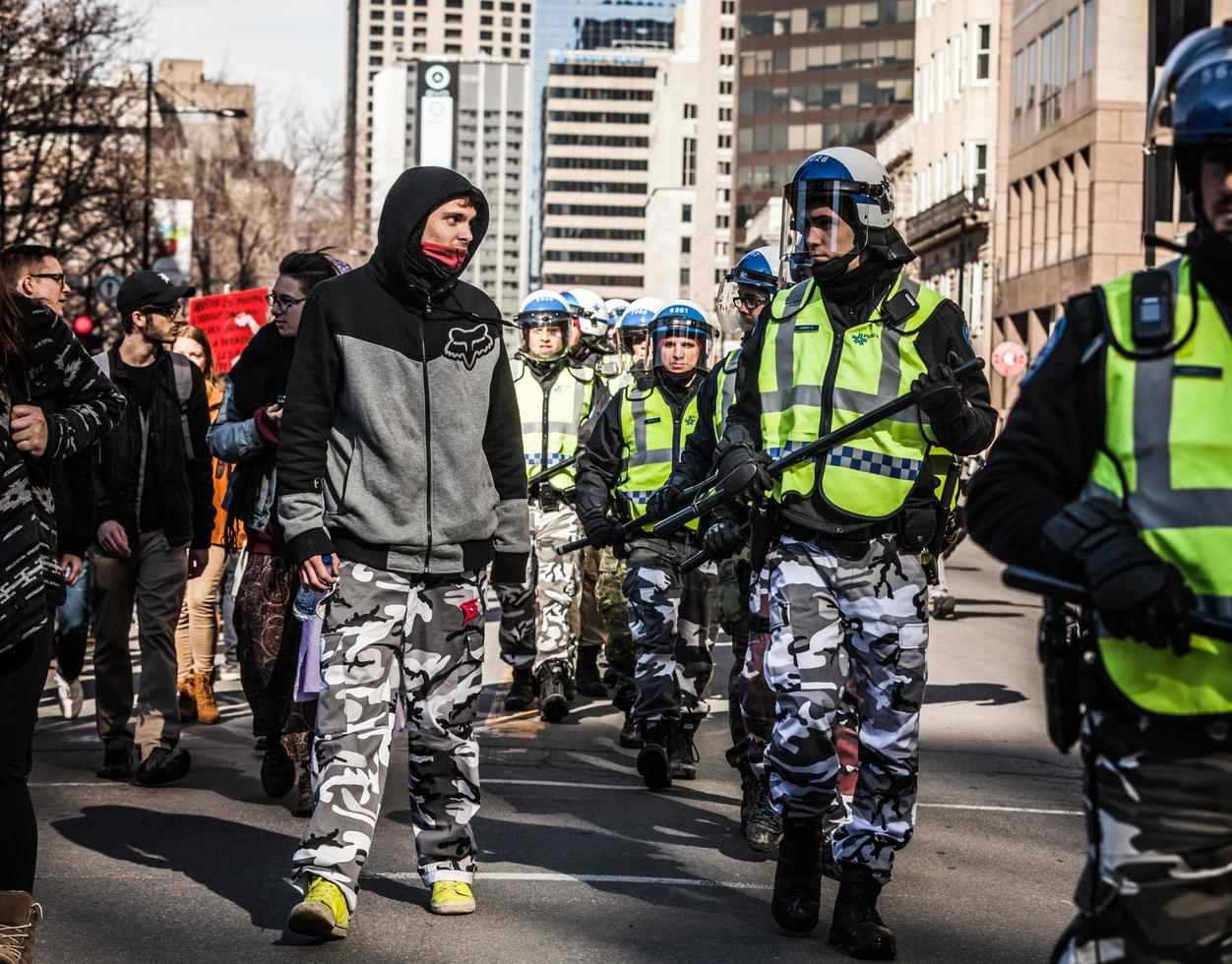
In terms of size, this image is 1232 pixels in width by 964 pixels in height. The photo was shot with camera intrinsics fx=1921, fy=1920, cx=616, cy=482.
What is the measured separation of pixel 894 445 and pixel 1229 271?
2.52 meters

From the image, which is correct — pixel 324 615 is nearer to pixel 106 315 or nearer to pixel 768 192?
pixel 106 315

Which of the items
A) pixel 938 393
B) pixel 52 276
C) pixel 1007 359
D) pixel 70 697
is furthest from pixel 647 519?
pixel 1007 359

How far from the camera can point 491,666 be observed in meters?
13.1

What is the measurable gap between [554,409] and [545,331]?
1.55 feet

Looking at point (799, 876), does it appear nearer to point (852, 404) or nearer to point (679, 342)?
point (852, 404)

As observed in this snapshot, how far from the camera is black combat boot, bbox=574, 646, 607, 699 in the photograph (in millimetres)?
11844

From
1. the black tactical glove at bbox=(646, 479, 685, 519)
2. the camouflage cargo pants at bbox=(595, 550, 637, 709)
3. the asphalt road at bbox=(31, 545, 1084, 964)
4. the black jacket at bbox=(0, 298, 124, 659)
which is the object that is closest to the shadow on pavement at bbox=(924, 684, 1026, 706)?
the asphalt road at bbox=(31, 545, 1084, 964)

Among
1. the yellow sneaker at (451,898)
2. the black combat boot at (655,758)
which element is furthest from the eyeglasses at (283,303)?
the yellow sneaker at (451,898)

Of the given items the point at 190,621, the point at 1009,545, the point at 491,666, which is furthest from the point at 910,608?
the point at 491,666

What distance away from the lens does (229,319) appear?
18.7 meters

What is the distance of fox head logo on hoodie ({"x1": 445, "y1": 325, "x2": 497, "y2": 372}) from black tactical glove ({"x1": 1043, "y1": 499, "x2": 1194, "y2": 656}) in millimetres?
2922

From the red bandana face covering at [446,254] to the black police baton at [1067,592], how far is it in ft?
9.19

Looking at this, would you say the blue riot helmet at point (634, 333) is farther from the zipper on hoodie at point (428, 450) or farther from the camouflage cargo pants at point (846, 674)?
the camouflage cargo pants at point (846, 674)

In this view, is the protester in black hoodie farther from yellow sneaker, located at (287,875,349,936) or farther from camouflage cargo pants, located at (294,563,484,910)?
yellow sneaker, located at (287,875,349,936)
